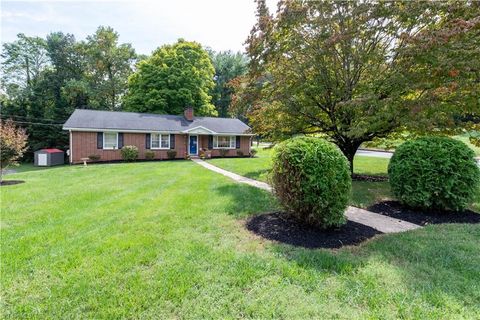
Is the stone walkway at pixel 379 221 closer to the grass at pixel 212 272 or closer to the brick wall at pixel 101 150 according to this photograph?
the grass at pixel 212 272

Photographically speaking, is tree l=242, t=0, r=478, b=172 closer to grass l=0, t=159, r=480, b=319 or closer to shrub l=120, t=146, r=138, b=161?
grass l=0, t=159, r=480, b=319

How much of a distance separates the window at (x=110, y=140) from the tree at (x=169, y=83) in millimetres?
9798

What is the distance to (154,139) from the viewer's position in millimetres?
19891

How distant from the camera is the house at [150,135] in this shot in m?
17.5

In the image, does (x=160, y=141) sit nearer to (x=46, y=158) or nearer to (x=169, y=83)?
(x=46, y=158)

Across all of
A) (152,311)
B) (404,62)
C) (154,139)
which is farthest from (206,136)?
(152,311)

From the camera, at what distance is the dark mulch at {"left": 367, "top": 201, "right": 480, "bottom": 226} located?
17.4 feet

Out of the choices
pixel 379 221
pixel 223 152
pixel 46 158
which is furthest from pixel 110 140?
pixel 379 221

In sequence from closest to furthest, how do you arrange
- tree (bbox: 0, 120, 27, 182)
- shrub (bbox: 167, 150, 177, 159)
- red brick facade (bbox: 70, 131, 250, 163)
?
1. tree (bbox: 0, 120, 27, 182)
2. red brick facade (bbox: 70, 131, 250, 163)
3. shrub (bbox: 167, 150, 177, 159)

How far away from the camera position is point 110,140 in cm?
1838

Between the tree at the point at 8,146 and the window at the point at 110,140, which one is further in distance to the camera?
the window at the point at 110,140

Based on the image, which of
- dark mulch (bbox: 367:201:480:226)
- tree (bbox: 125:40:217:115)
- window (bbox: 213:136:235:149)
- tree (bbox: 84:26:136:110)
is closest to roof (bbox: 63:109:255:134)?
window (bbox: 213:136:235:149)

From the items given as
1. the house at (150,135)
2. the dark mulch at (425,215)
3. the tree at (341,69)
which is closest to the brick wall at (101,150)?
the house at (150,135)

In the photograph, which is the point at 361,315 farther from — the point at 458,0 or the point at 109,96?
the point at 109,96
